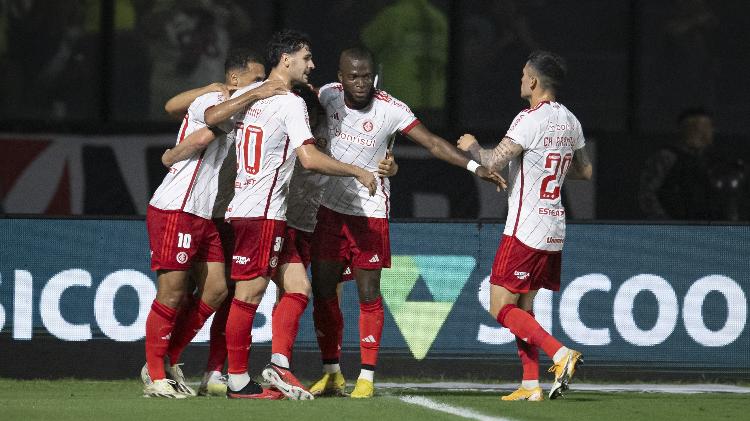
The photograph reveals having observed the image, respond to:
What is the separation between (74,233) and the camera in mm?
12375

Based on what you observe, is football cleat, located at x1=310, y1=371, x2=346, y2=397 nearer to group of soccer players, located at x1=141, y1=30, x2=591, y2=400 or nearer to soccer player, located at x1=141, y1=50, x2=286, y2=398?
group of soccer players, located at x1=141, y1=30, x2=591, y2=400

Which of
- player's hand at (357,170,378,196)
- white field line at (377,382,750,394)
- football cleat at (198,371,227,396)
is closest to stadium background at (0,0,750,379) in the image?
white field line at (377,382,750,394)

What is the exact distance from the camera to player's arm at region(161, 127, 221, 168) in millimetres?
10281

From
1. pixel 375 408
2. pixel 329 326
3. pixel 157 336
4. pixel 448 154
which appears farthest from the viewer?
pixel 329 326

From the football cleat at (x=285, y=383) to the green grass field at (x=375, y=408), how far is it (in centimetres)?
15

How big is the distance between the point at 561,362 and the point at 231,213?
2.18 m

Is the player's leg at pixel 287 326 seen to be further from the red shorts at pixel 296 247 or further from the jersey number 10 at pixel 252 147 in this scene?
the jersey number 10 at pixel 252 147

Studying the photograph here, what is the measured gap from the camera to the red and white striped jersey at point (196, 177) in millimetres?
10375

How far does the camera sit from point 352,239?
1069 cm

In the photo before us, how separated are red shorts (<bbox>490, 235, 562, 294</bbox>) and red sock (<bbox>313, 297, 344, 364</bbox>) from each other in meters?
1.05

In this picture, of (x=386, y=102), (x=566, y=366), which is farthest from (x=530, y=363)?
(x=386, y=102)

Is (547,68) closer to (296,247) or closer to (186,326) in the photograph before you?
(296,247)

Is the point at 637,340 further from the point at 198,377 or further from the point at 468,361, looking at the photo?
the point at 198,377

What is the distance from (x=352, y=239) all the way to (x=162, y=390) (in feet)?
4.99
